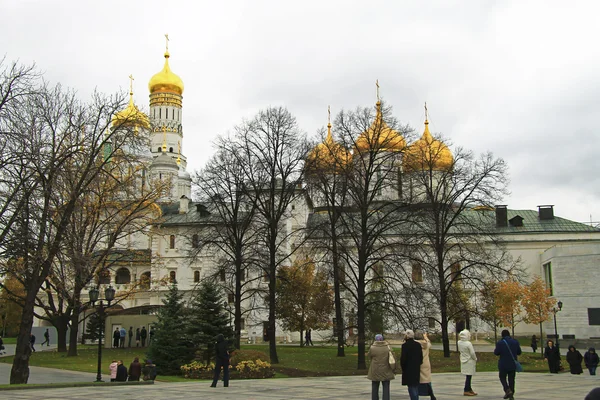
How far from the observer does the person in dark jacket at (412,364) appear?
523 inches

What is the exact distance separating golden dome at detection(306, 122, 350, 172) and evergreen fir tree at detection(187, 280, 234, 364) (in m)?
7.70

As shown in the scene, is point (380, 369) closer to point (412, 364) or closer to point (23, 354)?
point (412, 364)

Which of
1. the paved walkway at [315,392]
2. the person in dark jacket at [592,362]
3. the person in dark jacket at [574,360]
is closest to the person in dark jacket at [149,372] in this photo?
the paved walkway at [315,392]

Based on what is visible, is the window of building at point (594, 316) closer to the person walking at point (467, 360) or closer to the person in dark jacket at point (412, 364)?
the person walking at point (467, 360)

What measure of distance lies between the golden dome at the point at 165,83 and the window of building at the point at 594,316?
6413cm

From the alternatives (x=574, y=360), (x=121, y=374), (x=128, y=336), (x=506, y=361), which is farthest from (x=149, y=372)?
(x=128, y=336)

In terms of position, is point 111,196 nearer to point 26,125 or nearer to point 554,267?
point 26,125

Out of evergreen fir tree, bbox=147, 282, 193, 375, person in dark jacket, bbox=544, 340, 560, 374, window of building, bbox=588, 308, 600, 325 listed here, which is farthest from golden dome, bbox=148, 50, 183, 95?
person in dark jacket, bbox=544, 340, 560, 374

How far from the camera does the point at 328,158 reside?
33.6 metres

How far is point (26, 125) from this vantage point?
21000 millimetres

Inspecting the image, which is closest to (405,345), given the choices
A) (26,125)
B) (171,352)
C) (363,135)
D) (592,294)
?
(26,125)

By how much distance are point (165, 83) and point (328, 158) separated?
64.9 m

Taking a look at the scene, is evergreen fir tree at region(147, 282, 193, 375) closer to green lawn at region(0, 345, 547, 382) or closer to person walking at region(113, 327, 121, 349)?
green lawn at region(0, 345, 547, 382)

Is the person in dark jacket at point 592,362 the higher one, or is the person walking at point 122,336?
the person walking at point 122,336
